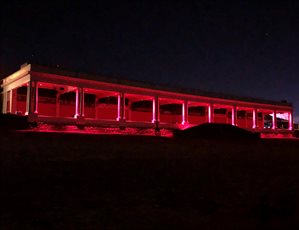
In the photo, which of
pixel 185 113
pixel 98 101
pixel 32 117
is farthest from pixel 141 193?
pixel 185 113

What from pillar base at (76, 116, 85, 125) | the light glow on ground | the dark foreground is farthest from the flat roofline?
the dark foreground

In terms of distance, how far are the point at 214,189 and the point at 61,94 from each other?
24.7m

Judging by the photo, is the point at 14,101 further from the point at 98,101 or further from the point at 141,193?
the point at 141,193

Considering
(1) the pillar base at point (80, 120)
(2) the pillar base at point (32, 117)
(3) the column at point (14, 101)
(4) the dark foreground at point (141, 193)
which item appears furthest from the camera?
(3) the column at point (14, 101)

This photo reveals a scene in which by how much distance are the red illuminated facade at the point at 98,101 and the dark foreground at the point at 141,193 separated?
14415 millimetres

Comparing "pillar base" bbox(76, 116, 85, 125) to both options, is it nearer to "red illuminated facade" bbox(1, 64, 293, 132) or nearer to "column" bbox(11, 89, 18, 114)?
"red illuminated facade" bbox(1, 64, 293, 132)

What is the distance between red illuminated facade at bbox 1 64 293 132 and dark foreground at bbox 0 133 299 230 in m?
14.4

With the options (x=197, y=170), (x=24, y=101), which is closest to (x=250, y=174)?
(x=197, y=170)

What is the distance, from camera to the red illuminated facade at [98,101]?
24094mm

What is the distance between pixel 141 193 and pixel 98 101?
26.0 meters

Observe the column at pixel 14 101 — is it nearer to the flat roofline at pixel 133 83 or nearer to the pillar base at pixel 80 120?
the flat roofline at pixel 133 83

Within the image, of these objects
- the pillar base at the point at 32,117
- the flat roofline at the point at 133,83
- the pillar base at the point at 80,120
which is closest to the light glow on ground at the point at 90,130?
the pillar base at the point at 80,120

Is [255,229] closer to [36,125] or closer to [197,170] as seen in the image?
[197,170]

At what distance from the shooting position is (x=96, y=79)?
2655cm
